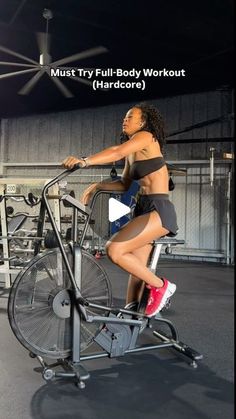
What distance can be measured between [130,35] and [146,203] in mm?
4219

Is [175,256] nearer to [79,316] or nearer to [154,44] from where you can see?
[154,44]

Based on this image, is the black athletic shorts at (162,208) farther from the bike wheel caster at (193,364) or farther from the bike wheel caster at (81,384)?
the bike wheel caster at (81,384)

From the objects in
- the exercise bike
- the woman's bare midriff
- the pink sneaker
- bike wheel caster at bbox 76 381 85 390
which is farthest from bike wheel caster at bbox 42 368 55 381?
the woman's bare midriff

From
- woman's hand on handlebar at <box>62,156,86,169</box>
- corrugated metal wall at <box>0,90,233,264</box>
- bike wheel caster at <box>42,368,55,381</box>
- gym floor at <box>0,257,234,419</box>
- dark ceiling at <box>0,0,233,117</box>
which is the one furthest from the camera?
corrugated metal wall at <box>0,90,233,264</box>

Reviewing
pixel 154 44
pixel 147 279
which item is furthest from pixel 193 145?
pixel 147 279

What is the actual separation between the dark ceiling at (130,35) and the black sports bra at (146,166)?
2.15 meters

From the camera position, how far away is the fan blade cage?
2051 mm

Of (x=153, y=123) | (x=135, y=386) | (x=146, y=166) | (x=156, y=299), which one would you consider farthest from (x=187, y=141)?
(x=135, y=386)

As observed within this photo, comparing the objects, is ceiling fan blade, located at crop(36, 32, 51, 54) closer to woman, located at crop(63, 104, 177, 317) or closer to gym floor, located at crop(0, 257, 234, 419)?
woman, located at crop(63, 104, 177, 317)

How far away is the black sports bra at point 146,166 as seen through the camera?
2.21m

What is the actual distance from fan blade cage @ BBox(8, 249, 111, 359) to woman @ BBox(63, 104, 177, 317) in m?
0.25

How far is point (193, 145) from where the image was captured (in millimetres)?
8359

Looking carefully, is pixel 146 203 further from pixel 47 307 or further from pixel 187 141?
pixel 187 141

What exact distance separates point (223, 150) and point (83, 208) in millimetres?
6342
